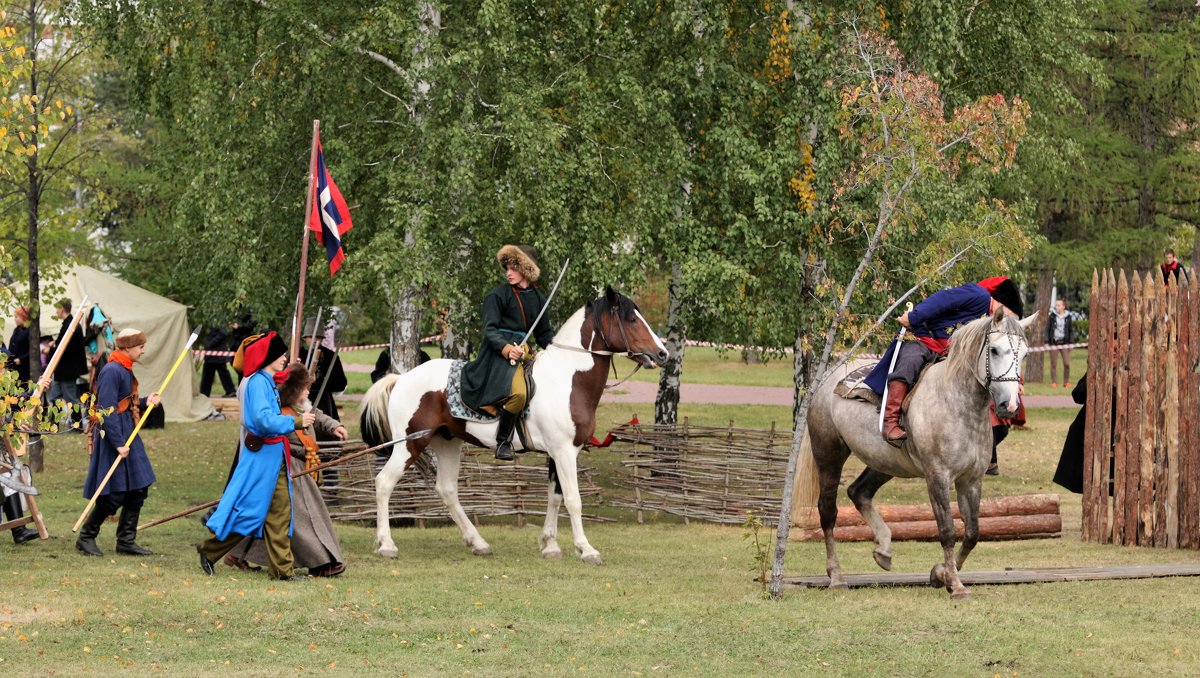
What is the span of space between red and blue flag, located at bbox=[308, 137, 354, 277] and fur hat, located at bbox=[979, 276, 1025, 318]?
5.81m

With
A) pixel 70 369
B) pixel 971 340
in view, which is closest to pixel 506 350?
pixel 971 340

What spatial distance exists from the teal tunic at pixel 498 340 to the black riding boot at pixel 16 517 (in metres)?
4.23

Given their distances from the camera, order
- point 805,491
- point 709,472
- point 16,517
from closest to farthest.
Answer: point 16,517
point 805,491
point 709,472

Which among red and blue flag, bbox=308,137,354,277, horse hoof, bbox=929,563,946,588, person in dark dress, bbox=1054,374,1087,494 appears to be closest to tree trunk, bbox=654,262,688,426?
person in dark dress, bbox=1054,374,1087,494

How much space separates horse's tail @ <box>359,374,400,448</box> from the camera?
14.3m

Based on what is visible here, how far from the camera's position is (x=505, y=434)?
44.9 feet

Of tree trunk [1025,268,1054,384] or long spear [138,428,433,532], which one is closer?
long spear [138,428,433,532]

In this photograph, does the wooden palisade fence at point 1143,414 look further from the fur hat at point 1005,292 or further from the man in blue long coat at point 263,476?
the man in blue long coat at point 263,476

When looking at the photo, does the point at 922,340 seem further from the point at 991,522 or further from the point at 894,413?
the point at 991,522

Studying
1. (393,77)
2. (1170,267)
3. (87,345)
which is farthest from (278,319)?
(1170,267)

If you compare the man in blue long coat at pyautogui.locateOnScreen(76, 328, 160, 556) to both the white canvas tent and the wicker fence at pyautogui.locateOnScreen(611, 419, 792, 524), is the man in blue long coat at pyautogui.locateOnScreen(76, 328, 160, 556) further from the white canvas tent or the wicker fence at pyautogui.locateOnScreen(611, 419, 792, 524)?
the white canvas tent

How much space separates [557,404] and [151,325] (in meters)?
15.3

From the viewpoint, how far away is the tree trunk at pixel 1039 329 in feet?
120

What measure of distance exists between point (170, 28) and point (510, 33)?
479 centimetres
